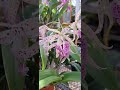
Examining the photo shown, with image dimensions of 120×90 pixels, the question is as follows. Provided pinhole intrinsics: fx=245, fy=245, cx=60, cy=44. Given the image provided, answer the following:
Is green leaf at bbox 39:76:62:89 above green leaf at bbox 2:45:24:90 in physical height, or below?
below

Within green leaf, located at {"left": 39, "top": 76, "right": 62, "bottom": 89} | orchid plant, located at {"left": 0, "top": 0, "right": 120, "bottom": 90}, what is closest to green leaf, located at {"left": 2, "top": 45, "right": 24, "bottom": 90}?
orchid plant, located at {"left": 0, "top": 0, "right": 120, "bottom": 90}

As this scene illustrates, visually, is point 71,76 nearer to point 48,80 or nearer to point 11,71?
point 48,80

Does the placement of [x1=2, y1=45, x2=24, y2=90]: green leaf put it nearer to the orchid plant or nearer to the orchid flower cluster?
the orchid plant

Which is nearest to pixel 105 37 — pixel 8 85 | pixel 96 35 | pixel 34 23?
pixel 96 35

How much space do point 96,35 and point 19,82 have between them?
8.9 inches

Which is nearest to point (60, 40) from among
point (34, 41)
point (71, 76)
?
point (71, 76)

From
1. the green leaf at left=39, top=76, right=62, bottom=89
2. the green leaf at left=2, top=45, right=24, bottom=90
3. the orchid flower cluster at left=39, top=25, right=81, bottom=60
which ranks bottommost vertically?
the green leaf at left=39, top=76, right=62, bottom=89

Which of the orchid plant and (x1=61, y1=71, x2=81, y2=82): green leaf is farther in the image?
(x1=61, y1=71, x2=81, y2=82): green leaf

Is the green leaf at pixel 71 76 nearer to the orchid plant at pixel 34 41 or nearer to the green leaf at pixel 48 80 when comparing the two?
the green leaf at pixel 48 80

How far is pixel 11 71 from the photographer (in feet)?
1.92

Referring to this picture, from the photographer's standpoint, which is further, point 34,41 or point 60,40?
point 60,40

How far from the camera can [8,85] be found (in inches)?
23.8

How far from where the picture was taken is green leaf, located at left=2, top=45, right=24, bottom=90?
1.90 ft

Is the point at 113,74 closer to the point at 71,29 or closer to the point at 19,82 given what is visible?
the point at 19,82
